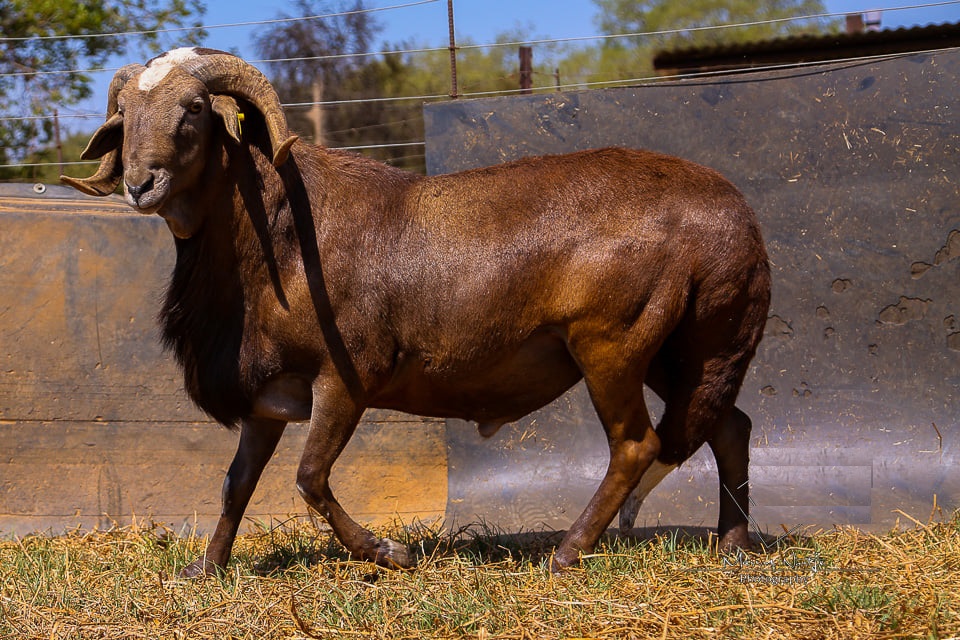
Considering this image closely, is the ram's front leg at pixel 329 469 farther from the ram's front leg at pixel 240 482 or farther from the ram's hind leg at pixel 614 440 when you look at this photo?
the ram's hind leg at pixel 614 440

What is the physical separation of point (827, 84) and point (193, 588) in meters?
4.84

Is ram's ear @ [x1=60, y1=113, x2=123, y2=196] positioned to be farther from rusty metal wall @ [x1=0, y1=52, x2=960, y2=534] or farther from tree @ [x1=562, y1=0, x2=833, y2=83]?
tree @ [x1=562, y1=0, x2=833, y2=83]

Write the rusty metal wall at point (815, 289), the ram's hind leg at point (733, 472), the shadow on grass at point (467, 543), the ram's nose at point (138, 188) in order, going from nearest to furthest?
the ram's nose at point (138, 188)
the shadow on grass at point (467, 543)
the ram's hind leg at point (733, 472)
the rusty metal wall at point (815, 289)

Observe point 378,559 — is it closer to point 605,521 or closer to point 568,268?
point 605,521

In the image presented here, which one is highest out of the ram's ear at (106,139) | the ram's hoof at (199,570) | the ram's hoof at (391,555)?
the ram's ear at (106,139)

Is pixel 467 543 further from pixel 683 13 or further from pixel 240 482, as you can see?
pixel 683 13

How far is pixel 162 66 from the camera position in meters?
4.60

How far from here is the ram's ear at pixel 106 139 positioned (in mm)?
4754

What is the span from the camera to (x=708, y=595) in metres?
3.99

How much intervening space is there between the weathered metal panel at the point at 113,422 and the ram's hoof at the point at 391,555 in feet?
5.45

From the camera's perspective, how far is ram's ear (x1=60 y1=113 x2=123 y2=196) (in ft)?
15.6

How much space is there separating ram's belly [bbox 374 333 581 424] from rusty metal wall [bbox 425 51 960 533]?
140cm

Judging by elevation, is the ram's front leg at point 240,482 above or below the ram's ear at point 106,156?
below

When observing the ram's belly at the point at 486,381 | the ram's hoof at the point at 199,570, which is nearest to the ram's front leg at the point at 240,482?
the ram's hoof at the point at 199,570
